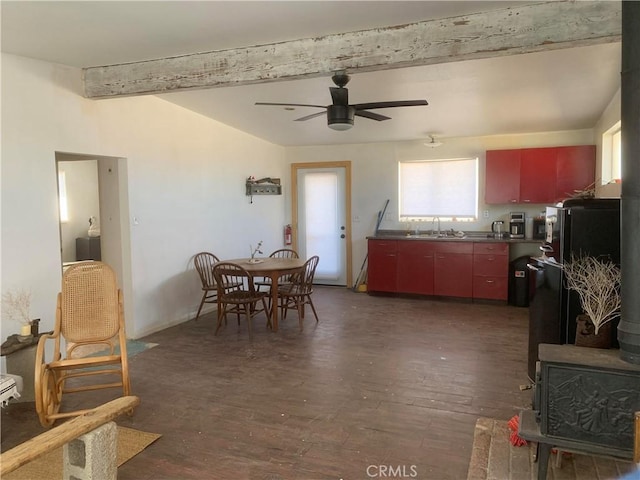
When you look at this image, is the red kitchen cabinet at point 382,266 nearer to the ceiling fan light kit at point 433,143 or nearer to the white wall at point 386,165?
the white wall at point 386,165

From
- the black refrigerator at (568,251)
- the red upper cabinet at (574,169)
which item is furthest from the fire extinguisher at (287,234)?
the black refrigerator at (568,251)

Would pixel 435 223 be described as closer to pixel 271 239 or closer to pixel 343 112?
pixel 271 239

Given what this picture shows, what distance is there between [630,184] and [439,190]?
488 centimetres

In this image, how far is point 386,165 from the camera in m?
7.12

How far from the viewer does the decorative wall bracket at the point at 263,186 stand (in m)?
6.62

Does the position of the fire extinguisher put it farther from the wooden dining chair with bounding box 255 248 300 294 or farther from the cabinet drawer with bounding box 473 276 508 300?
the cabinet drawer with bounding box 473 276 508 300

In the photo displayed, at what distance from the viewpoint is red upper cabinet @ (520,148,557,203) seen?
598cm

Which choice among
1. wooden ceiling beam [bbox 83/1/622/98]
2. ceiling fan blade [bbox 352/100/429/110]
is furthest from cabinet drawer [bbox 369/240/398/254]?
wooden ceiling beam [bbox 83/1/622/98]

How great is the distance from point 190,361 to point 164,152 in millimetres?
2351

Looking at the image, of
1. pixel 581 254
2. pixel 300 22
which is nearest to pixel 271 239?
pixel 300 22

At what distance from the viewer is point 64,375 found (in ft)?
10.1

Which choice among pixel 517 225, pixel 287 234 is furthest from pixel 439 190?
pixel 287 234
